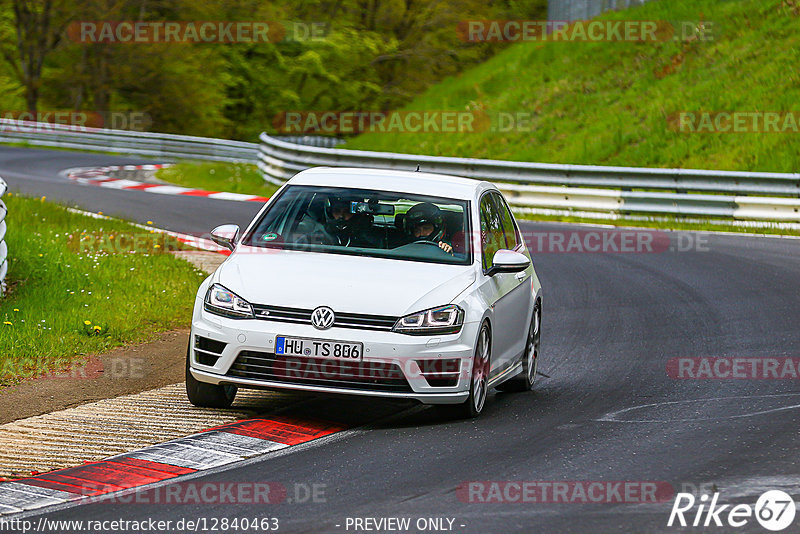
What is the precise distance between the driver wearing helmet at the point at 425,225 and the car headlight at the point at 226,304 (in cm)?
146

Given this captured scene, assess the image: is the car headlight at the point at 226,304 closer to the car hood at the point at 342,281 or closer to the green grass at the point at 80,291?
the car hood at the point at 342,281

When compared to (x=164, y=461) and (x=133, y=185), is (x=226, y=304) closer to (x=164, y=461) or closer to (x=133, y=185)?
(x=164, y=461)

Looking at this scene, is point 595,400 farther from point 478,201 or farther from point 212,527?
point 212,527

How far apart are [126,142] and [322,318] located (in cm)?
3265

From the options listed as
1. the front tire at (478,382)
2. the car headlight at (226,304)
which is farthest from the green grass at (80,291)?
the front tire at (478,382)

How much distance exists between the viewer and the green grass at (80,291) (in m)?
10.2

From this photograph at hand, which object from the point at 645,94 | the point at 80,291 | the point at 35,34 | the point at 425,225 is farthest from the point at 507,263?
the point at 35,34

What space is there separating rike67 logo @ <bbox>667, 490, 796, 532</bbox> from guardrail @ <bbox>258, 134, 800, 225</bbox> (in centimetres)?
1625

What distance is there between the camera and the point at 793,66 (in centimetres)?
2914

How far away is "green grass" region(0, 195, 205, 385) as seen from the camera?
10188 mm

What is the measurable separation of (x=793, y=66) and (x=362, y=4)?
34047 mm

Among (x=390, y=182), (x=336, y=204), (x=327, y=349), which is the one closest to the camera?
(x=327, y=349)

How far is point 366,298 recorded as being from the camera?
780 centimetres

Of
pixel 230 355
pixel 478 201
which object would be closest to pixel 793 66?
pixel 478 201
